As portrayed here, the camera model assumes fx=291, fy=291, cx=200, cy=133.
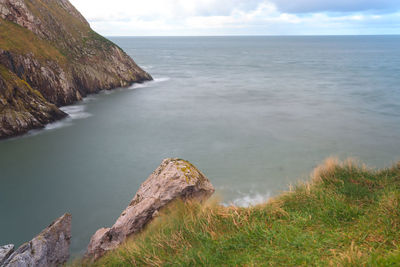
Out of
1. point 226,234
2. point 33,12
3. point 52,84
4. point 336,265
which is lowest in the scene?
point 226,234

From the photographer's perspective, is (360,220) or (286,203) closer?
(360,220)

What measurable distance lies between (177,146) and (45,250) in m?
12.2

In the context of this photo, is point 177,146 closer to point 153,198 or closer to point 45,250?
point 153,198

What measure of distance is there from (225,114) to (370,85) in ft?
80.4

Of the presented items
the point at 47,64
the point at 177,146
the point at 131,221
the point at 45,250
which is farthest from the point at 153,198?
the point at 47,64

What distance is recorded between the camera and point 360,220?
5418mm

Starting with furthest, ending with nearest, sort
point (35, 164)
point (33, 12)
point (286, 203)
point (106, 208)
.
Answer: point (33, 12)
point (35, 164)
point (106, 208)
point (286, 203)

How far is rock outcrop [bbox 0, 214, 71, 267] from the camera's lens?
6.25 meters

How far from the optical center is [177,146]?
61.2 feet

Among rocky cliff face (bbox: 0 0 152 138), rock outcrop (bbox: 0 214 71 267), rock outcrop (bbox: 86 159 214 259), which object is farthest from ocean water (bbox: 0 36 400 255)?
rock outcrop (bbox: 86 159 214 259)

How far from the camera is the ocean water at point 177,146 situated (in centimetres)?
1220

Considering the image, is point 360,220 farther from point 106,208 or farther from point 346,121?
point 346,121

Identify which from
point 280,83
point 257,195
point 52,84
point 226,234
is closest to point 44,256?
point 226,234

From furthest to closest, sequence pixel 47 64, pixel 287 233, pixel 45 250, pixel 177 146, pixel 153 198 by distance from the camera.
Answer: pixel 47 64 < pixel 177 146 < pixel 153 198 < pixel 45 250 < pixel 287 233
